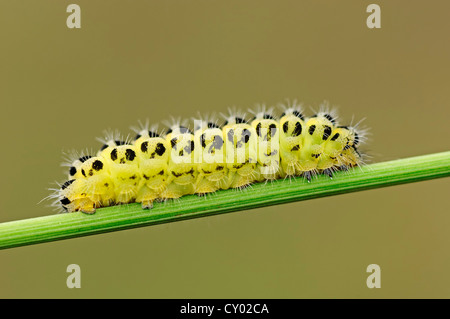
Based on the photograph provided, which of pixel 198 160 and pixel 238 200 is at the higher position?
pixel 198 160

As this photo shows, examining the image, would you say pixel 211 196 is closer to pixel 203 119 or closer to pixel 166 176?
pixel 166 176

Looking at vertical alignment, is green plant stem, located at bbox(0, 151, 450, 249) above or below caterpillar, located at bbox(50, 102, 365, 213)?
below

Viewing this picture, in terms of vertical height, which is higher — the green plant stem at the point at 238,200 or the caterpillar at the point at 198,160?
the caterpillar at the point at 198,160

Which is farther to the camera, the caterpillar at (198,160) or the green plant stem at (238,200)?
the caterpillar at (198,160)

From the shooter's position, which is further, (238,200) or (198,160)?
(198,160)
